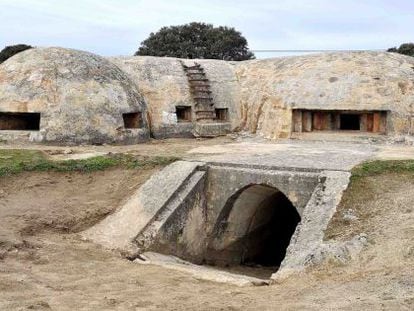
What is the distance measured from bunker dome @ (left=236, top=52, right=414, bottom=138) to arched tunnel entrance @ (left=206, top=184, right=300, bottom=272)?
3848 millimetres

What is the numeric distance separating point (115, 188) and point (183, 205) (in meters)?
1.71

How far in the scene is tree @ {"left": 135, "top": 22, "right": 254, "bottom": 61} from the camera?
38625 mm

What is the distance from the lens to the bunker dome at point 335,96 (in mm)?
16641

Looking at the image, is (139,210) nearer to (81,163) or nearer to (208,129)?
(81,163)

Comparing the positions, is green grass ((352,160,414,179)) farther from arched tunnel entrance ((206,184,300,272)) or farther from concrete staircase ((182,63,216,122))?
concrete staircase ((182,63,216,122))

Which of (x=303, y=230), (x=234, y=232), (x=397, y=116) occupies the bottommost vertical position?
(x=234, y=232)

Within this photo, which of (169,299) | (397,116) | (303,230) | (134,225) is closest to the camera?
(169,299)

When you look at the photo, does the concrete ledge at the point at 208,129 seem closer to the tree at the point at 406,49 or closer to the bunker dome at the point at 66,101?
the bunker dome at the point at 66,101

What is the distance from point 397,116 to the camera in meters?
16.5

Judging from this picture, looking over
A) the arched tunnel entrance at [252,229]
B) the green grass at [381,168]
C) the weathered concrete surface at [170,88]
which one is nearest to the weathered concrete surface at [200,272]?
the arched tunnel entrance at [252,229]

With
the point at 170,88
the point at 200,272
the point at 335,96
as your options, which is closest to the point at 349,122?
the point at 335,96

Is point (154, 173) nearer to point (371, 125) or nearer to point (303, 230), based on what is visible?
point (303, 230)

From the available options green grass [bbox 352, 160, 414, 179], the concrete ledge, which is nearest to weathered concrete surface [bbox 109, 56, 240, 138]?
the concrete ledge

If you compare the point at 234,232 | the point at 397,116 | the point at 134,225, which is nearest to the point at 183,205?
the point at 134,225
